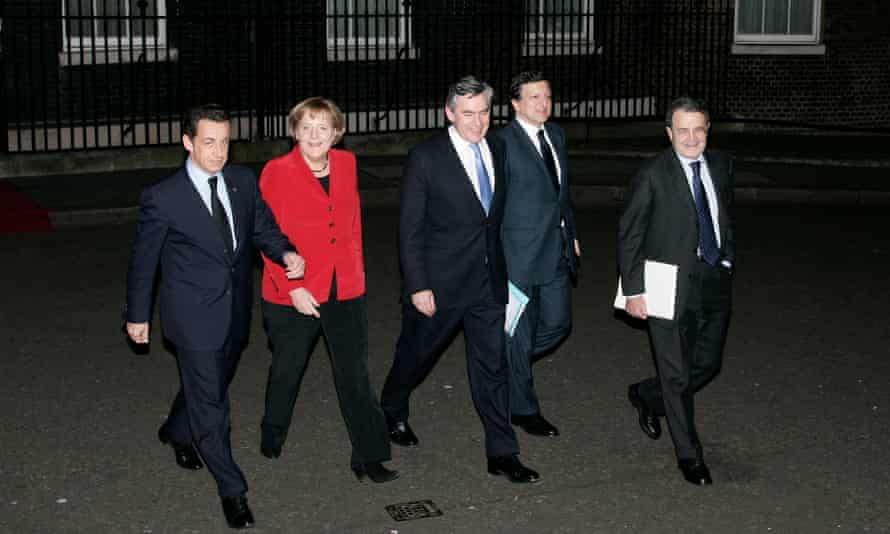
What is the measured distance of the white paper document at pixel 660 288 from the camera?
6918mm

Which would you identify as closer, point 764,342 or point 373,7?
point 764,342

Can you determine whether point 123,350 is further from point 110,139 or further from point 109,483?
point 110,139

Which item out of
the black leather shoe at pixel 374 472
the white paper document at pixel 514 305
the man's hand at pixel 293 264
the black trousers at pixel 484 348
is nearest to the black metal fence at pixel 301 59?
the white paper document at pixel 514 305

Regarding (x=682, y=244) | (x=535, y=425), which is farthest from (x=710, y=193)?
(x=535, y=425)

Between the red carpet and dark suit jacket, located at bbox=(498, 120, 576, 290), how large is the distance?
7832 millimetres

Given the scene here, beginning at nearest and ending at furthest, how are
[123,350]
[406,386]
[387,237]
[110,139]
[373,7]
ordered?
[406,386]
[123,350]
[387,237]
[110,139]
[373,7]

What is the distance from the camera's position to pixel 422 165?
22.9 feet

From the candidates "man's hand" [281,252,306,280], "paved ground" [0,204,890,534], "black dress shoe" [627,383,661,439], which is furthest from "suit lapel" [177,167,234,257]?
"black dress shoe" [627,383,661,439]

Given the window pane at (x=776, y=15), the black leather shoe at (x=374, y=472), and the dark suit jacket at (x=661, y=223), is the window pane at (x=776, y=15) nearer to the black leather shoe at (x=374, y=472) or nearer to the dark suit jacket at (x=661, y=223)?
the dark suit jacket at (x=661, y=223)

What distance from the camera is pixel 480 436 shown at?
25.2 ft

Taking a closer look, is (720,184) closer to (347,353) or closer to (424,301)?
(424,301)

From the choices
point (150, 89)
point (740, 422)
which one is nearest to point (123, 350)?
point (740, 422)

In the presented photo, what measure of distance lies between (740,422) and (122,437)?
3325 mm

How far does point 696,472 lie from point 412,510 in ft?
4.60
